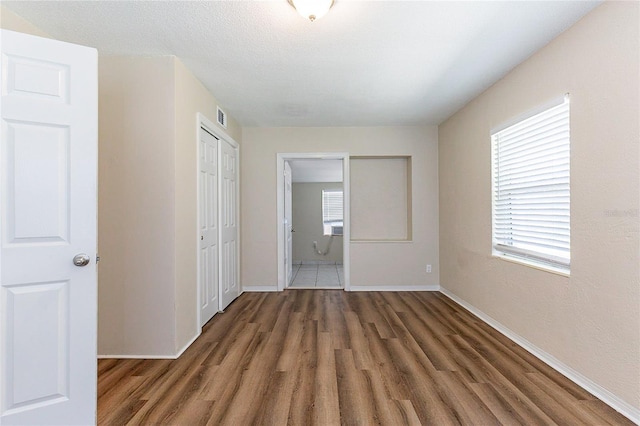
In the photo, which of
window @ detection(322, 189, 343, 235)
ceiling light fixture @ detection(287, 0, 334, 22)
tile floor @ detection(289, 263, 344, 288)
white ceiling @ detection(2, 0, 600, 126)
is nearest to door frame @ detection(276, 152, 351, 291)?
tile floor @ detection(289, 263, 344, 288)

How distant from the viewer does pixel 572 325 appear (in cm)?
200

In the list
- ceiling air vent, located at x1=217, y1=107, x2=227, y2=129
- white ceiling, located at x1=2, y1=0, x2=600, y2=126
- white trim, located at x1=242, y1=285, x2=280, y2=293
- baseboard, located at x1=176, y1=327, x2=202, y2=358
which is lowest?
baseboard, located at x1=176, y1=327, x2=202, y2=358

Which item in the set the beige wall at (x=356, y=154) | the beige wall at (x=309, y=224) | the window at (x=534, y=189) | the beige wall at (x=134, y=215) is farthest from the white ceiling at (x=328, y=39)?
the beige wall at (x=309, y=224)

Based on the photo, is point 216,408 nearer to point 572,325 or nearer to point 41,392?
point 41,392

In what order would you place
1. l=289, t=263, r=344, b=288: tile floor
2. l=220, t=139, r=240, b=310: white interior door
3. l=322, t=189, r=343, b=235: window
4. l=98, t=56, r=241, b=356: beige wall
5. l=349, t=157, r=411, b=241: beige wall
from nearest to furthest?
l=98, t=56, r=241, b=356: beige wall → l=220, t=139, r=240, b=310: white interior door → l=349, t=157, r=411, b=241: beige wall → l=289, t=263, r=344, b=288: tile floor → l=322, t=189, r=343, b=235: window

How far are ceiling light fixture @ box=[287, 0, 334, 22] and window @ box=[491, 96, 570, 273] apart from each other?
5.89ft

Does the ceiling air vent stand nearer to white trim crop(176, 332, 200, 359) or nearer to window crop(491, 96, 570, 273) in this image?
white trim crop(176, 332, 200, 359)

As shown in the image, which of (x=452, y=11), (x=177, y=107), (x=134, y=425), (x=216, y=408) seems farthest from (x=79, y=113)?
(x=452, y=11)

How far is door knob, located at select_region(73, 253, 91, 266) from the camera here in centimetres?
152

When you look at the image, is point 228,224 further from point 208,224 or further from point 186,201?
point 186,201

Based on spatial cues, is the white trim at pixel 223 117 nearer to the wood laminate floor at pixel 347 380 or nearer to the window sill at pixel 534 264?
the wood laminate floor at pixel 347 380

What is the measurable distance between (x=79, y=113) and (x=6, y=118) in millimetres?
288

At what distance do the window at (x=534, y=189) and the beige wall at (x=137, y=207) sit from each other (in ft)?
9.72

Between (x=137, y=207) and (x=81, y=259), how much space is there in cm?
87
